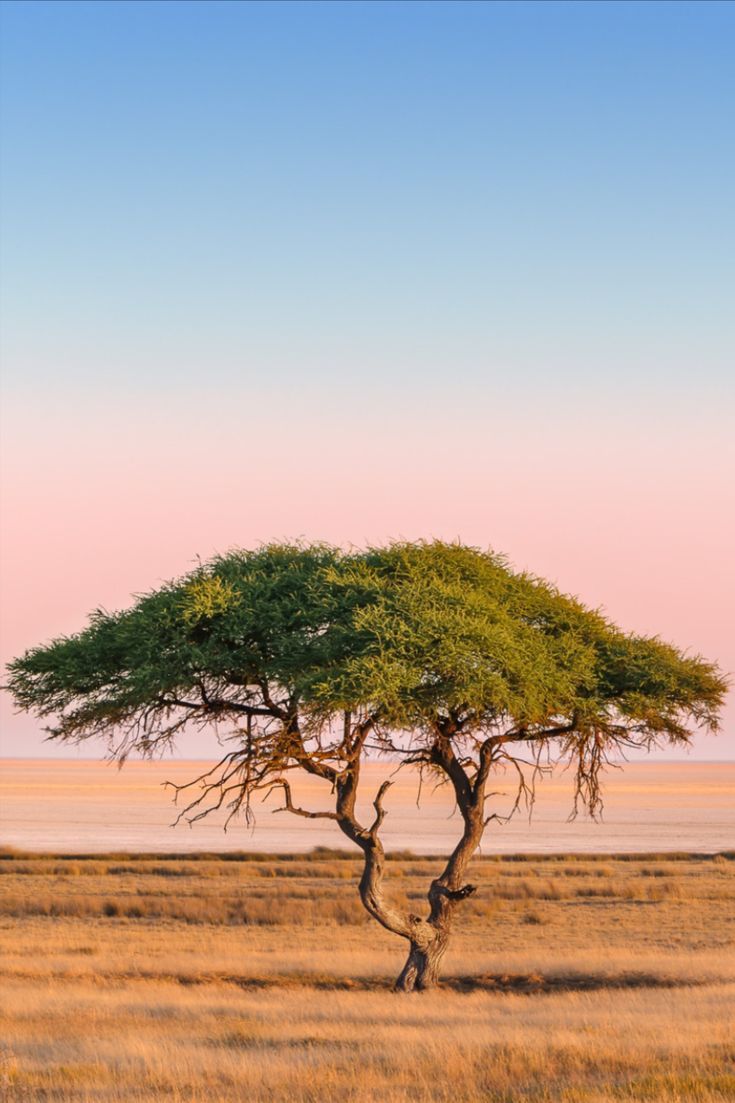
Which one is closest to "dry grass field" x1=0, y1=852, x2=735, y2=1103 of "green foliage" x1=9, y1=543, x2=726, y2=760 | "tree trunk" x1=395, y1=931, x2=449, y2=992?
"tree trunk" x1=395, y1=931, x2=449, y2=992

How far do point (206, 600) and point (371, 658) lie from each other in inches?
142

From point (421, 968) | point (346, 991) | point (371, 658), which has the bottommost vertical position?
point (346, 991)

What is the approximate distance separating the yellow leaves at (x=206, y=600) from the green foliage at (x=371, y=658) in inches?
1.5

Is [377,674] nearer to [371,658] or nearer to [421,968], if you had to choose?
[371,658]

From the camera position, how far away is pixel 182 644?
2539 centimetres

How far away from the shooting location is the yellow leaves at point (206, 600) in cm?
2512

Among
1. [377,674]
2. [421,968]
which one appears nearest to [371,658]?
[377,674]

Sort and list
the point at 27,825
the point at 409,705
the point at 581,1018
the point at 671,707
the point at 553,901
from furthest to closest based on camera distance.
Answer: the point at 27,825 → the point at 553,901 → the point at 671,707 → the point at 409,705 → the point at 581,1018

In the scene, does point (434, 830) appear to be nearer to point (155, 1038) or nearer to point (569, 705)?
point (569, 705)

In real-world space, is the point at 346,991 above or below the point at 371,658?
below

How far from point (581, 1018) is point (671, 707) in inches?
349

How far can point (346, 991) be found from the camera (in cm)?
2712

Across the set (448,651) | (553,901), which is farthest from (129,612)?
(553,901)

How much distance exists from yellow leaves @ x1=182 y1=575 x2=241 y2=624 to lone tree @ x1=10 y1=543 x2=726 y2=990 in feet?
0.14
